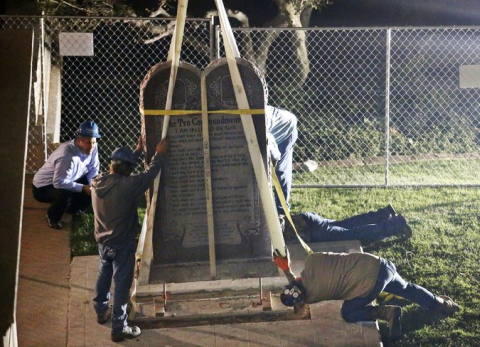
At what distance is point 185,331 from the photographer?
907 cm

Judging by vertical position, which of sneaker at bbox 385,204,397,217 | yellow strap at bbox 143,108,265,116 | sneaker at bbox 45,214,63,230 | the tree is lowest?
sneaker at bbox 45,214,63,230

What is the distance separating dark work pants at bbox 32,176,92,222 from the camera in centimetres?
1133

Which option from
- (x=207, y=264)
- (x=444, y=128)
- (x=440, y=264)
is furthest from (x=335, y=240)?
(x=444, y=128)

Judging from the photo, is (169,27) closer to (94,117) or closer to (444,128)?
(94,117)

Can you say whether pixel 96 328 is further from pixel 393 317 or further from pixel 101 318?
pixel 393 317

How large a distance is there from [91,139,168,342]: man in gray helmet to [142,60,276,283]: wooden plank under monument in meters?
0.46

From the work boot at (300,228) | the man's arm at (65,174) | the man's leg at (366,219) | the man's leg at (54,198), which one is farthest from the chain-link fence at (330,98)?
the work boot at (300,228)

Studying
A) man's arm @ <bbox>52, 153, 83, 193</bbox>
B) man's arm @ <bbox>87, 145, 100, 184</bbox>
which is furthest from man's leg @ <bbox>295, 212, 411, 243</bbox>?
man's arm @ <bbox>52, 153, 83, 193</bbox>

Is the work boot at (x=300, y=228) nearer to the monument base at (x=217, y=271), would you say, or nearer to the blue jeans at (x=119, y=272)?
the monument base at (x=217, y=271)

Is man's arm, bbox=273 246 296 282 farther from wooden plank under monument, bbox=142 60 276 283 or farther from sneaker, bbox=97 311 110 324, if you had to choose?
sneaker, bbox=97 311 110 324

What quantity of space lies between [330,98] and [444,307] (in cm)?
758

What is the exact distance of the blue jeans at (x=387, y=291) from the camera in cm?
891

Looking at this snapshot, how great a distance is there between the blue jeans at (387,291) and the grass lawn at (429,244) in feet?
0.69

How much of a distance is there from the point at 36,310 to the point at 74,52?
13.3ft
